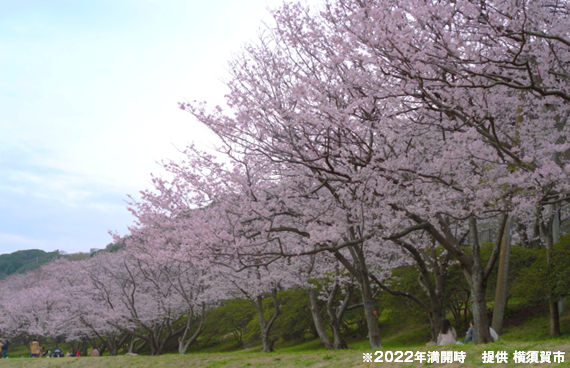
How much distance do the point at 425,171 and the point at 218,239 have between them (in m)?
4.35

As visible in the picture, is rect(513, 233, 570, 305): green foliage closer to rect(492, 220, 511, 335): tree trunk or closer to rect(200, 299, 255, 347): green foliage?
rect(492, 220, 511, 335): tree trunk

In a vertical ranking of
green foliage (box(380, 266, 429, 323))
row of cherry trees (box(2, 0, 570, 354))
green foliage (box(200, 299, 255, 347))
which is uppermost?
row of cherry trees (box(2, 0, 570, 354))

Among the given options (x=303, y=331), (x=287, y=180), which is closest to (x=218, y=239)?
(x=287, y=180)

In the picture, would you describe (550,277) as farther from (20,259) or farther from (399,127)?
(20,259)

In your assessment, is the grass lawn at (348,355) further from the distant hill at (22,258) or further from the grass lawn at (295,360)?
the distant hill at (22,258)

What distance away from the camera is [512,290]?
15.8 metres

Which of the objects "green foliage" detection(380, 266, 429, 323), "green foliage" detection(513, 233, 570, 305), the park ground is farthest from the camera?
"green foliage" detection(380, 266, 429, 323)

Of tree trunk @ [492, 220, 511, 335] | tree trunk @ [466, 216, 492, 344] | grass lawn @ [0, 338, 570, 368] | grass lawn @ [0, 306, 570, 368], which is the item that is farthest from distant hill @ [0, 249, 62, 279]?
tree trunk @ [466, 216, 492, 344]

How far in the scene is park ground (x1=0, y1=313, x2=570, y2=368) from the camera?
7148 mm

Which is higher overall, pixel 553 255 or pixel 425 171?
pixel 425 171

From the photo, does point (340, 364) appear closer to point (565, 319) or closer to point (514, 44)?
point (514, 44)

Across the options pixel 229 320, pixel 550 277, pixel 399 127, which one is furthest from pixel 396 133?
pixel 229 320

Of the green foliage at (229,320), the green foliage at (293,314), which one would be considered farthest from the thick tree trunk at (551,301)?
the green foliage at (229,320)

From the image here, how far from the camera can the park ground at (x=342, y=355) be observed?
281 inches
